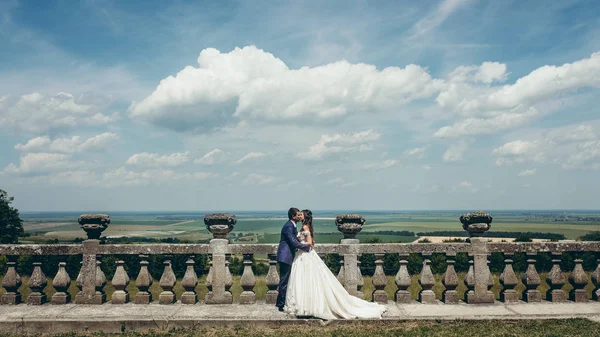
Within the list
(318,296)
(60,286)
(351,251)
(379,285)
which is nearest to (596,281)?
(379,285)

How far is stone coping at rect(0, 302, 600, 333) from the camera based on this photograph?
7.84 m

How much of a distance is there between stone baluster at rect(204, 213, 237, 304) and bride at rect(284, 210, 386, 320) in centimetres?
162

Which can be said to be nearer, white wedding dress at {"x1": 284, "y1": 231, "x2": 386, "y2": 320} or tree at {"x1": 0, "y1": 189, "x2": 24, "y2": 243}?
white wedding dress at {"x1": 284, "y1": 231, "x2": 386, "y2": 320}

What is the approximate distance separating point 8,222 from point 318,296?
131 feet

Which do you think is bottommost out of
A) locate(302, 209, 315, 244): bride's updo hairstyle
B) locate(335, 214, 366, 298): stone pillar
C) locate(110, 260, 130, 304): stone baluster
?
locate(110, 260, 130, 304): stone baluster

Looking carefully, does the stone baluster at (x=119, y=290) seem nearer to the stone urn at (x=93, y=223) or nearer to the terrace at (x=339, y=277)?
the terrace at (x=339, y=277)

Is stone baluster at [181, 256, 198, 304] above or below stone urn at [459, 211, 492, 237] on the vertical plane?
below

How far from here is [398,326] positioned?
767 cm


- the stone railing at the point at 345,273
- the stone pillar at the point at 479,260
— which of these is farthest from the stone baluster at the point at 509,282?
the stone pillar at the point at 479,260

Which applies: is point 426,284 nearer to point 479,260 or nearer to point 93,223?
point 479,260

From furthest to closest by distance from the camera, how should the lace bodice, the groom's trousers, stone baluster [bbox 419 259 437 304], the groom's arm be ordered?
stone baluster [bbox 419 259 437 304] < the groom's trousers < the lace bodice < the groom's arm

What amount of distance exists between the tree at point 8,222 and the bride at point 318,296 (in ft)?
122

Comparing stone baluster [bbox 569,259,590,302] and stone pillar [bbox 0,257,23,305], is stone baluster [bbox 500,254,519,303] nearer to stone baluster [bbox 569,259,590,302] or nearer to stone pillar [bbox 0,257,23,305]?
stone baluster [bbox 569,259,590,302]

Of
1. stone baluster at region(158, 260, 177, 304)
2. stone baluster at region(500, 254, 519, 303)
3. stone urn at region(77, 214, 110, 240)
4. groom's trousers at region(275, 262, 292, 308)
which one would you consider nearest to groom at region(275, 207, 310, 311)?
groom's trousers at region(275, 262, 292, 308)
